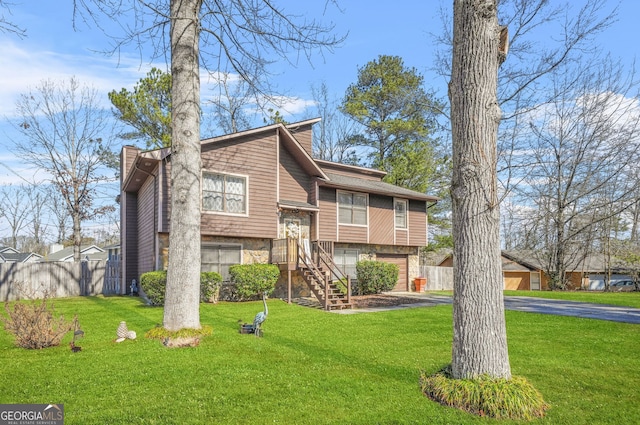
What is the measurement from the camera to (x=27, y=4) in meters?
6.39

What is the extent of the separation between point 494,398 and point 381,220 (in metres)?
15.2

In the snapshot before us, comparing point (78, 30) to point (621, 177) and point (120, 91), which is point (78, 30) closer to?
point (120, 91)

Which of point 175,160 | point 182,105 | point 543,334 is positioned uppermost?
point 182,105

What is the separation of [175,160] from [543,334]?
303 inches

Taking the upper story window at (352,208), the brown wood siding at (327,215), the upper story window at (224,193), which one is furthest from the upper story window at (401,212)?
the upper story window at (224,193)

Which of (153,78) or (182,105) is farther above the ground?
(153,78)

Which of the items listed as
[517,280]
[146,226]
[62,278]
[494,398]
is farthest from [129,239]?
[517,280]

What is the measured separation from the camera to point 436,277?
23.0 metres

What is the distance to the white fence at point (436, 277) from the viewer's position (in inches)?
890

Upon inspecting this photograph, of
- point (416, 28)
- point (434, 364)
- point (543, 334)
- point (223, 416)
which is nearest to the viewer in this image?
point (223, 416)

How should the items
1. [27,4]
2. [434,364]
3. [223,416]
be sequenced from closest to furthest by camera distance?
[223,416]
[434,364]
[27,4]

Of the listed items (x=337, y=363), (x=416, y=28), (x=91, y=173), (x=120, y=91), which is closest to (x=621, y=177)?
(x=416, y=28)

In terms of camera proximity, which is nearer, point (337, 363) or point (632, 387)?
point (632, 387)

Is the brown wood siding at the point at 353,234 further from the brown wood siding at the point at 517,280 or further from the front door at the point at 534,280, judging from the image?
the front door at the point at 534,280
